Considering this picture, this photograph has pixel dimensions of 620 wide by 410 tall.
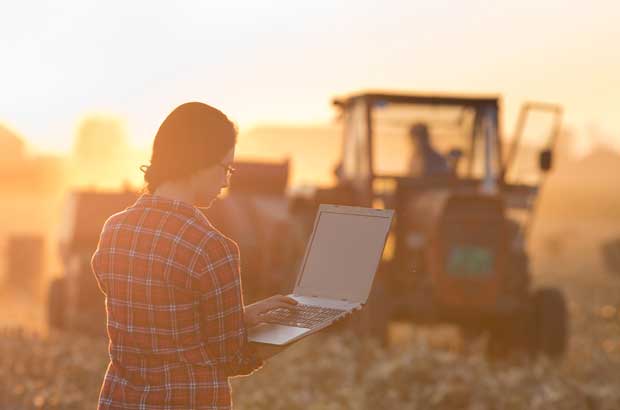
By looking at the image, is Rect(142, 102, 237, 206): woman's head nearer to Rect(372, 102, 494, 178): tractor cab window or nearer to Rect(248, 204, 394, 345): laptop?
Rect(248, 204, 394, 345): laptop

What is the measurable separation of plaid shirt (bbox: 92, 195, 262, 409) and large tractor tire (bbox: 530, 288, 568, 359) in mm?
6719

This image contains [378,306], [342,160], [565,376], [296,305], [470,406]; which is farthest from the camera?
[342,160]

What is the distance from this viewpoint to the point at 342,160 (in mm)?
9844

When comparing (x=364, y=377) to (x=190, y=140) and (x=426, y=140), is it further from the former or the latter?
(x=190, y=140)

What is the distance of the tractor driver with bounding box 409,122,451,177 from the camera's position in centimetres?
885

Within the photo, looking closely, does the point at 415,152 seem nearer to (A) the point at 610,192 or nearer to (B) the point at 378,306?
(B) the point at 378,306

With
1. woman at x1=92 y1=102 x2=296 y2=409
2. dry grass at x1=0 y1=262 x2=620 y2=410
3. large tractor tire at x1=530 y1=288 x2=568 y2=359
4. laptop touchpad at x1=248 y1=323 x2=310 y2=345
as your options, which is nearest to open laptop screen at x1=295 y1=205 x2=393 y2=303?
laptop touchpad at x1=248 y1=323 x2=310 y2=345

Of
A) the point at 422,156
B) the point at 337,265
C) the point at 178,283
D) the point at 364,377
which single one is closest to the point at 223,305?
the point at 178,283

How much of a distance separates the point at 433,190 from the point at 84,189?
193 inches

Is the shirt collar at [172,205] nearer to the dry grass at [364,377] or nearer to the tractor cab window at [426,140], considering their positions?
the dry grass at [364,377]

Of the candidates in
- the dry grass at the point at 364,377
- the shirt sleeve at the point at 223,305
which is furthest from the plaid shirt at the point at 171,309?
the dry grass at the point at 364,377

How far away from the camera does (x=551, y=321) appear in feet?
29.0

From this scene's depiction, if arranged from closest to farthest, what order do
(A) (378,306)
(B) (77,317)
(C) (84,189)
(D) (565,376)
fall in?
1. (D) (565,376)
2. (A) (378,306)
3. (B) (77,317)
4. (C) (84,189)

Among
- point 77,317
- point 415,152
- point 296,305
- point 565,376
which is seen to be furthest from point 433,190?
point 296,305
